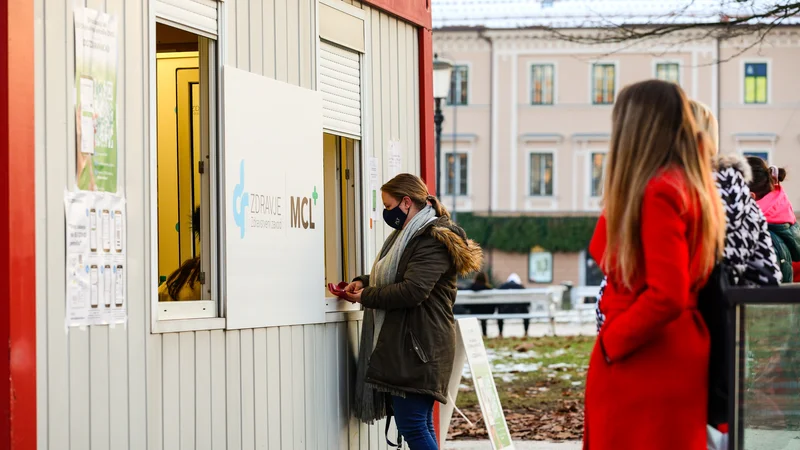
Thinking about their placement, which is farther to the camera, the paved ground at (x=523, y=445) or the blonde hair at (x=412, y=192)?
the paved ground at (x=523, y=445)

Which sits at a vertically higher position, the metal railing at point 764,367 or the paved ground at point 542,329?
the metal railing at point 764,367

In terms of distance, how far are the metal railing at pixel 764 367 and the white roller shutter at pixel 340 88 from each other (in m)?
4.36

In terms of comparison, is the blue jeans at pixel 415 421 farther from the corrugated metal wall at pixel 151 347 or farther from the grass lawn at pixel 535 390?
the grass lawn at pixel 535 390

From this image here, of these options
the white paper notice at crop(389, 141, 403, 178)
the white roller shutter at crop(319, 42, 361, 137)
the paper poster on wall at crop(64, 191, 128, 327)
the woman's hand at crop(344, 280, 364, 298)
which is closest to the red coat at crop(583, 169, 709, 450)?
the paper poster on wall at crop(64, 191, 128, 327)

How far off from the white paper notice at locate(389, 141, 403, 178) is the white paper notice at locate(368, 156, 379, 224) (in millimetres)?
265

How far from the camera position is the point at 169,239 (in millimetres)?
7695

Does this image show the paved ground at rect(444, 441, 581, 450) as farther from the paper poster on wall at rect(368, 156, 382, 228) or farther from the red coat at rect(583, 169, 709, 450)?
the red coat at rect(583, 169, 709, 450)

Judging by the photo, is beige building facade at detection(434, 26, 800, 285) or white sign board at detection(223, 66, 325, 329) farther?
beige building facade at detection(434, 26, 800, 285)

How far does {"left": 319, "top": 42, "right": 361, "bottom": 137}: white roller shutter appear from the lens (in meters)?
7.99

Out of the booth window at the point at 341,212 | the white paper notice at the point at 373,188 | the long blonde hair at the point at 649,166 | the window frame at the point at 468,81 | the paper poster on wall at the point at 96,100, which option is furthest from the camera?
the window frame at the point at 468,81

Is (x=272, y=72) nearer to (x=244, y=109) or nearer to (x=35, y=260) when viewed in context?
(x=244, y=109)

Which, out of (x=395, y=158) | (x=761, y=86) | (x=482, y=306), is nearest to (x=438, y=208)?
(x=395, y=158)

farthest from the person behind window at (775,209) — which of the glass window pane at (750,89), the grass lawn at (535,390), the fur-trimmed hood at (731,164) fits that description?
the glass window pane at (750,89)

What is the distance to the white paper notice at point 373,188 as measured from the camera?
8.77 m
